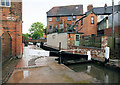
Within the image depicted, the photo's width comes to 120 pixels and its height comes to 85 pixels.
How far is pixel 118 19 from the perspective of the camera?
1418 centimetres

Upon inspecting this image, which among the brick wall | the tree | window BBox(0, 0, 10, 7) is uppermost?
the tree

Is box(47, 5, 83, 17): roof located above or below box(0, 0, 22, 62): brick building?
above

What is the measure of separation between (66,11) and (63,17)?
2356 millimetres

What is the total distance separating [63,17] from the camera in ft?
94.5

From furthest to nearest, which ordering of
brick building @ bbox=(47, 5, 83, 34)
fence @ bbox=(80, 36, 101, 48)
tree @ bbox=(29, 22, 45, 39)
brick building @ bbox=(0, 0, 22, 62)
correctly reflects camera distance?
tree @ bbox=(29, 22, 45, 39) < brick building @ bbox=(47, 5, 83, 34) < fence @ bbox=(80, 36, 101, 48) < brick building @ bbox=(0, 0, 22, 62)

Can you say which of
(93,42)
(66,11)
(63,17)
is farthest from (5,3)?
(66,11)

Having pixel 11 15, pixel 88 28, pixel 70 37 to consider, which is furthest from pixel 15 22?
pixel 88 28

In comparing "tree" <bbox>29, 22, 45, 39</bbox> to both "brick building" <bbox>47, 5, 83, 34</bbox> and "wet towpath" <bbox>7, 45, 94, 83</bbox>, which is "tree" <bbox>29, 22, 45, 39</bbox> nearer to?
"brick building" <bbox>47, 5, 83, 34</bbox>

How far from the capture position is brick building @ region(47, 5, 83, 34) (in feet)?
92.8

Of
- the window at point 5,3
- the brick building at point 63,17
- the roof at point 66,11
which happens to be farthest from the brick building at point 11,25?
the roof at point 66,11

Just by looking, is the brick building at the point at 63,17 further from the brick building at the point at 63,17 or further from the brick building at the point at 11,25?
the brick building at the point at 11,25

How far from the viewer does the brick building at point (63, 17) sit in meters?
28.3

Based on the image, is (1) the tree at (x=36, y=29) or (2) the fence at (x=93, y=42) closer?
(2) the fence at (x=93, y=42)

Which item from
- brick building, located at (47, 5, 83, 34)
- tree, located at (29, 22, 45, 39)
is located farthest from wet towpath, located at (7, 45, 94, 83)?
tree, located at (29, 22, 45, 39)
